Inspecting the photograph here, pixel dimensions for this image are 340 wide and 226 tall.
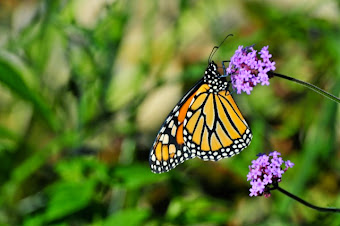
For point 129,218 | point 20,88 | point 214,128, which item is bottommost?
point 129,218

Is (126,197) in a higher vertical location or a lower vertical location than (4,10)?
lower

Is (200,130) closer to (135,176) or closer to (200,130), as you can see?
(200,130)

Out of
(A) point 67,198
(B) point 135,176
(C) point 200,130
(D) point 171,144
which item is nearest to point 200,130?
(C) point 200,130

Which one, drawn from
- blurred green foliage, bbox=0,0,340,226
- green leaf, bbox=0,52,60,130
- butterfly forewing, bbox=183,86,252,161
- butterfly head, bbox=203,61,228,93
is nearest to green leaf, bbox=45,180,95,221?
blurred green foliage, bbox=0,0,340,226

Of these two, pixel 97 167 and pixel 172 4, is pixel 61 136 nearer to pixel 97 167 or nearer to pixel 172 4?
pixel 97 167

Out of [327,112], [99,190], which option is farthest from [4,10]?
[327,112]

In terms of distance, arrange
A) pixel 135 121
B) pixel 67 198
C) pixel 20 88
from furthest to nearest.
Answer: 1. pixel 135 121
2. pixel 20 88
3. pixel 67 198

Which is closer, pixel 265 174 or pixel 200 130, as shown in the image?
pixel 265 174
